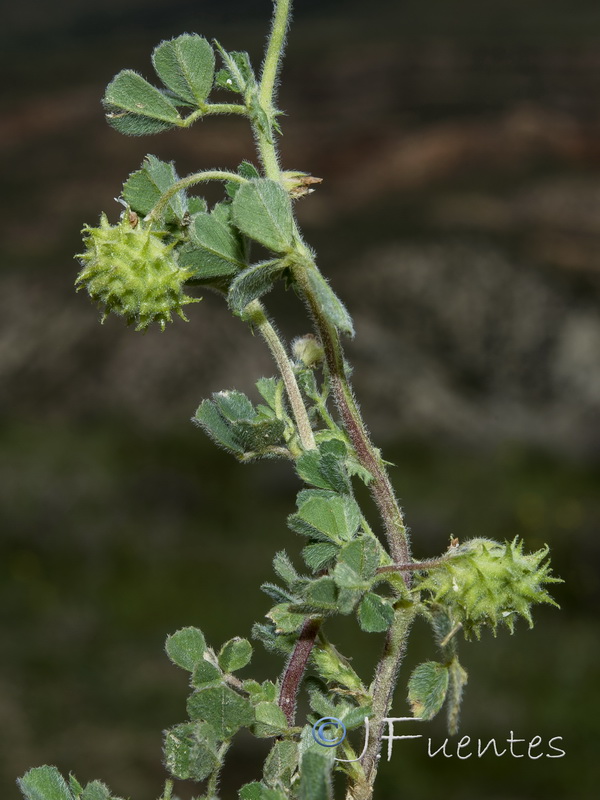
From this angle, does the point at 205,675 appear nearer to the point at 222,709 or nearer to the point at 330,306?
the point at 222,709

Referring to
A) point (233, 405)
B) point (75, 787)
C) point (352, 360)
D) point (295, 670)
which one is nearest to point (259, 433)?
point (233, 405)

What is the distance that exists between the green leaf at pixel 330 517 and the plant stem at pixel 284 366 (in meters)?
0.04

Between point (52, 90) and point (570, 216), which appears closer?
point (570, 216)

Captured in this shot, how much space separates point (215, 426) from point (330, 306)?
160mm

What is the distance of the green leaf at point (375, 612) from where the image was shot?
1.64 ft

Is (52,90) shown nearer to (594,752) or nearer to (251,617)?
(251,617)

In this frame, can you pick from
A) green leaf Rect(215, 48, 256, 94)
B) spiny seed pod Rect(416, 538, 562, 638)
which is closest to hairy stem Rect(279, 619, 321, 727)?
spiny seed pod Rect(416, 538, 562, 638)

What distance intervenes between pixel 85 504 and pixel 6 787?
1120 millimetres

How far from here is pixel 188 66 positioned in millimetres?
566

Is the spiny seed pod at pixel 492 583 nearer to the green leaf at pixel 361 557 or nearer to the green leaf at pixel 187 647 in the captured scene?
the green leaf at pixel 361 557

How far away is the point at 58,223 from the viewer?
4.51m

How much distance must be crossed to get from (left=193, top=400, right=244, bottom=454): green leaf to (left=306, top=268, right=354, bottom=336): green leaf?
0.13 m

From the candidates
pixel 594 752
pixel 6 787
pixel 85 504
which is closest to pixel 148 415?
pixel 85 504

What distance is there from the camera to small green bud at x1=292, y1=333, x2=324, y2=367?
Result: 594mm
